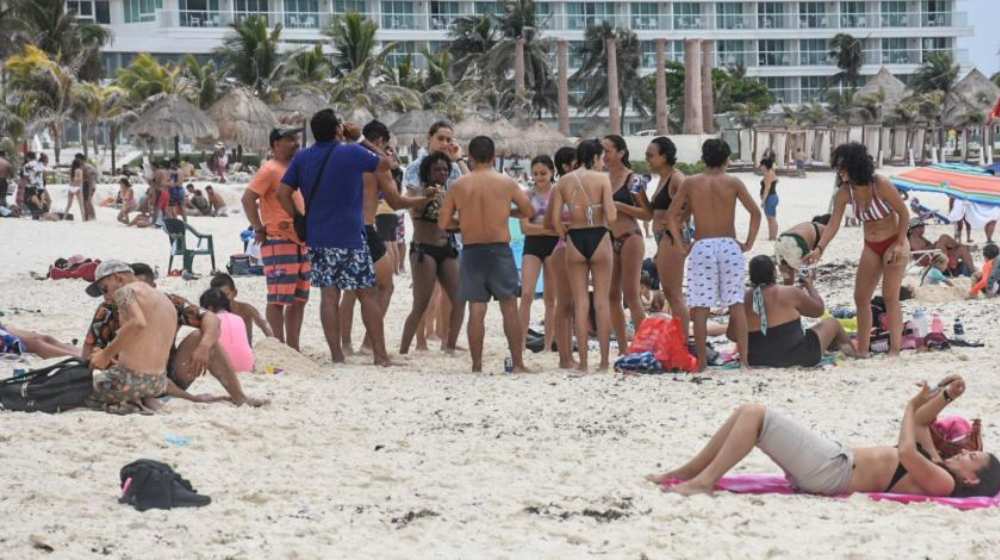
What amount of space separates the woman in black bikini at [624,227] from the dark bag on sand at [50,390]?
347cm

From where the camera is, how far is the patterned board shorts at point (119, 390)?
727 cm

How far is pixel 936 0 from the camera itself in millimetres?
86375

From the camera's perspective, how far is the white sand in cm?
533

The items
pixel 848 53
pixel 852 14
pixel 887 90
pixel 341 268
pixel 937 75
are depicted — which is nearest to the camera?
pixel 341 268

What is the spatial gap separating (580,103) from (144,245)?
190 ft

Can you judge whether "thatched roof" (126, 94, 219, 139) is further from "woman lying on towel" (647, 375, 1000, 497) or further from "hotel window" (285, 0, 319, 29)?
"hotel window" (285, 0, 319, 29)

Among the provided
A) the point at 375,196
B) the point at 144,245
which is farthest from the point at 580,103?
the point at 375,196

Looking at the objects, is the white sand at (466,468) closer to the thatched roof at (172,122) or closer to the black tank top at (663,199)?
the black tank top at (663,199)

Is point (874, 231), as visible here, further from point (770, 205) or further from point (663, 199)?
point (770, 205)

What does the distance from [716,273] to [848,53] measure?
7697 cm

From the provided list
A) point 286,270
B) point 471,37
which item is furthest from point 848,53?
point 286,270

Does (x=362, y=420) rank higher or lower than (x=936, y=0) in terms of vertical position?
lower

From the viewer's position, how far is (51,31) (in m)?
55.2

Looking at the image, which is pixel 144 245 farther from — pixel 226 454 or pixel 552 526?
pixel 552 526
